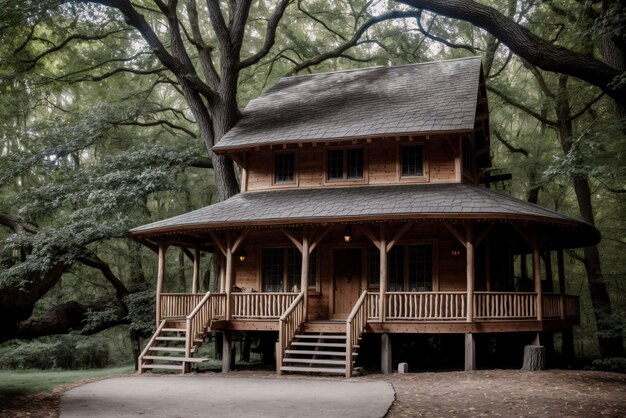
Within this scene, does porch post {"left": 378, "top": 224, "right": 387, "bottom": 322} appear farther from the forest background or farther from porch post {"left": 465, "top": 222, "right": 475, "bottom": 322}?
the forest background

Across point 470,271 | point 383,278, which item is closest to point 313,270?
point 383,278

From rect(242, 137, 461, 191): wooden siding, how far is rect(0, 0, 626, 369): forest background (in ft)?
8.28

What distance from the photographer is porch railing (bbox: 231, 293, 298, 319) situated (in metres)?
18.2

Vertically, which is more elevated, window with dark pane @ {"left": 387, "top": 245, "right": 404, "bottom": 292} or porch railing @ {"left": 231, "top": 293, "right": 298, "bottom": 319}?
window with dark pane @ {"left": 387, "top": 245, "right": 404, "bottom": 292}

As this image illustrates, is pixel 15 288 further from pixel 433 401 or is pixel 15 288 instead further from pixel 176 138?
pixel 433 401

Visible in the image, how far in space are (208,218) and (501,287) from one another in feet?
34.3

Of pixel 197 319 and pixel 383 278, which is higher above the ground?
pixel 383 278

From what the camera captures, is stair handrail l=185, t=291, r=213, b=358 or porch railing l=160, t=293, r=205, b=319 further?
porch railing l=160, t=293, r=205, b=319

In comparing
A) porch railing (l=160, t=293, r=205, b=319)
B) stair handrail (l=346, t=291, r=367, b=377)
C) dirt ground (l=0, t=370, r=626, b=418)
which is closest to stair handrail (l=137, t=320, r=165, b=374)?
porch railing (l=160, t=293, r=205, b=319)

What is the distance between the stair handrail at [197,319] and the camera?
17.1m

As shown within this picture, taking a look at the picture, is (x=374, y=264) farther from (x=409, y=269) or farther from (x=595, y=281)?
(x=595, y=281)

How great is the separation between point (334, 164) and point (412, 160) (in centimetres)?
269

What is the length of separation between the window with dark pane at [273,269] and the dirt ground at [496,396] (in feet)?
19.9

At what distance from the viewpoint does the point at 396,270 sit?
1950 cm
